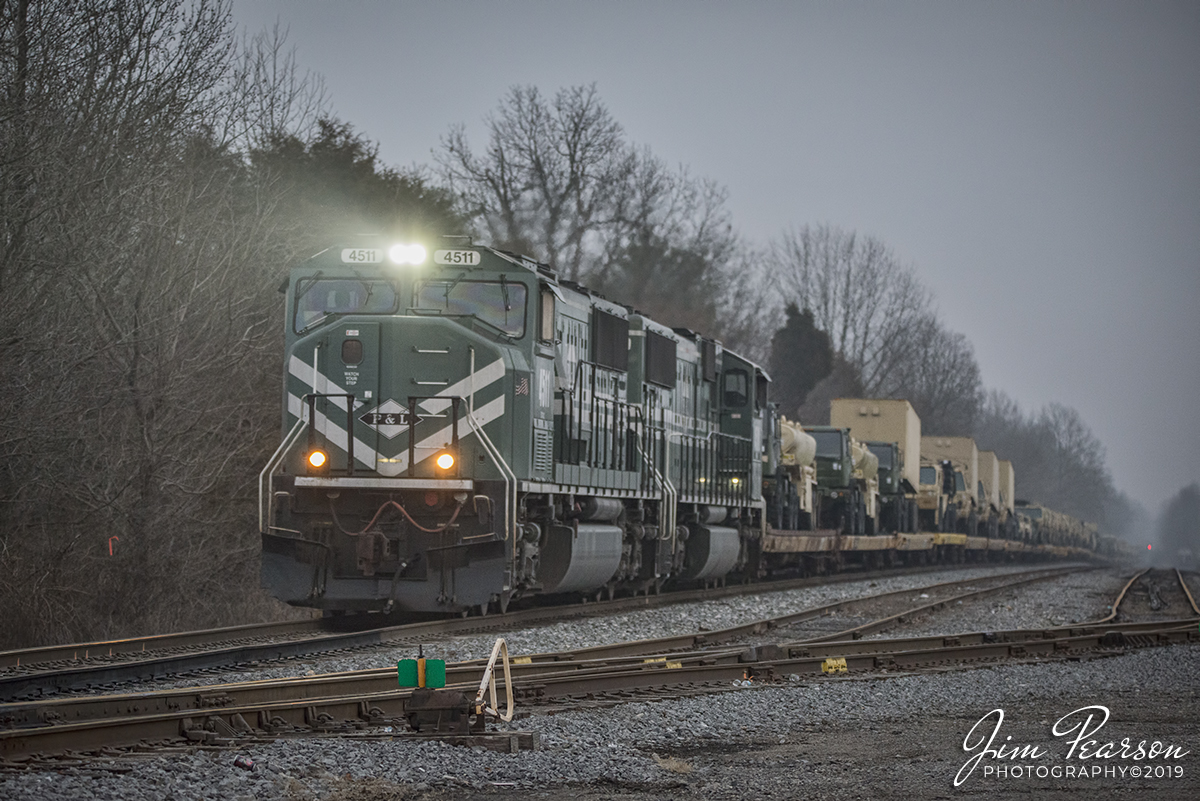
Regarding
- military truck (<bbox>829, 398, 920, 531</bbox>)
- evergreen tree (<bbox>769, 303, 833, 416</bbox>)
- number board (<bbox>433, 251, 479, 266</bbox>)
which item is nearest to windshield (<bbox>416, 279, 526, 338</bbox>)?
number board (<bbox>433, 251, 479, 266</bbox>)

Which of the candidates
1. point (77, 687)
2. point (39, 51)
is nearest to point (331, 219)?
point (39, 51)

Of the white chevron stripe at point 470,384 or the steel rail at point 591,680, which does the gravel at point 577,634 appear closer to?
the steel rail at point 591,680

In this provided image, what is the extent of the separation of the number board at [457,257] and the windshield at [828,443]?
59.3 ft

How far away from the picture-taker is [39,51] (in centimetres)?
1295

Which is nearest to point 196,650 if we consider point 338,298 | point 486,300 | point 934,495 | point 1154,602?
point 338,298

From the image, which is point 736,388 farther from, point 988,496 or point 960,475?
point 988,496

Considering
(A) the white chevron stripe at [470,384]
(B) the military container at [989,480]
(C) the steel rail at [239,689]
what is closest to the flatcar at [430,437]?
(A) the white chevron stripe at [470,384]

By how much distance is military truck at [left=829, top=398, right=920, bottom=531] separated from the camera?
114ft

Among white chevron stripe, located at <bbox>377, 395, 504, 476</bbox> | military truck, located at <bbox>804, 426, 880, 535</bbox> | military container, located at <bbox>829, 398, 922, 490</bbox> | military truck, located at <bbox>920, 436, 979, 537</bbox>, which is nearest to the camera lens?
white chevron stripe, located at <bbox>377, 395, 504, 476</bbox>

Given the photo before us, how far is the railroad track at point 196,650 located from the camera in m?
8.41

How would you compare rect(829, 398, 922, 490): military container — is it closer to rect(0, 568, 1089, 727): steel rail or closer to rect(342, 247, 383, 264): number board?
rect(0, 568, 1089, 727): steel rail

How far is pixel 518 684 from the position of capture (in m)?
8.52

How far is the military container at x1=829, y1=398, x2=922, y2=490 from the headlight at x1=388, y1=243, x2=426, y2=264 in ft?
75.6

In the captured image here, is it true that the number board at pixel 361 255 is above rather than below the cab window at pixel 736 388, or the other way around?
above
